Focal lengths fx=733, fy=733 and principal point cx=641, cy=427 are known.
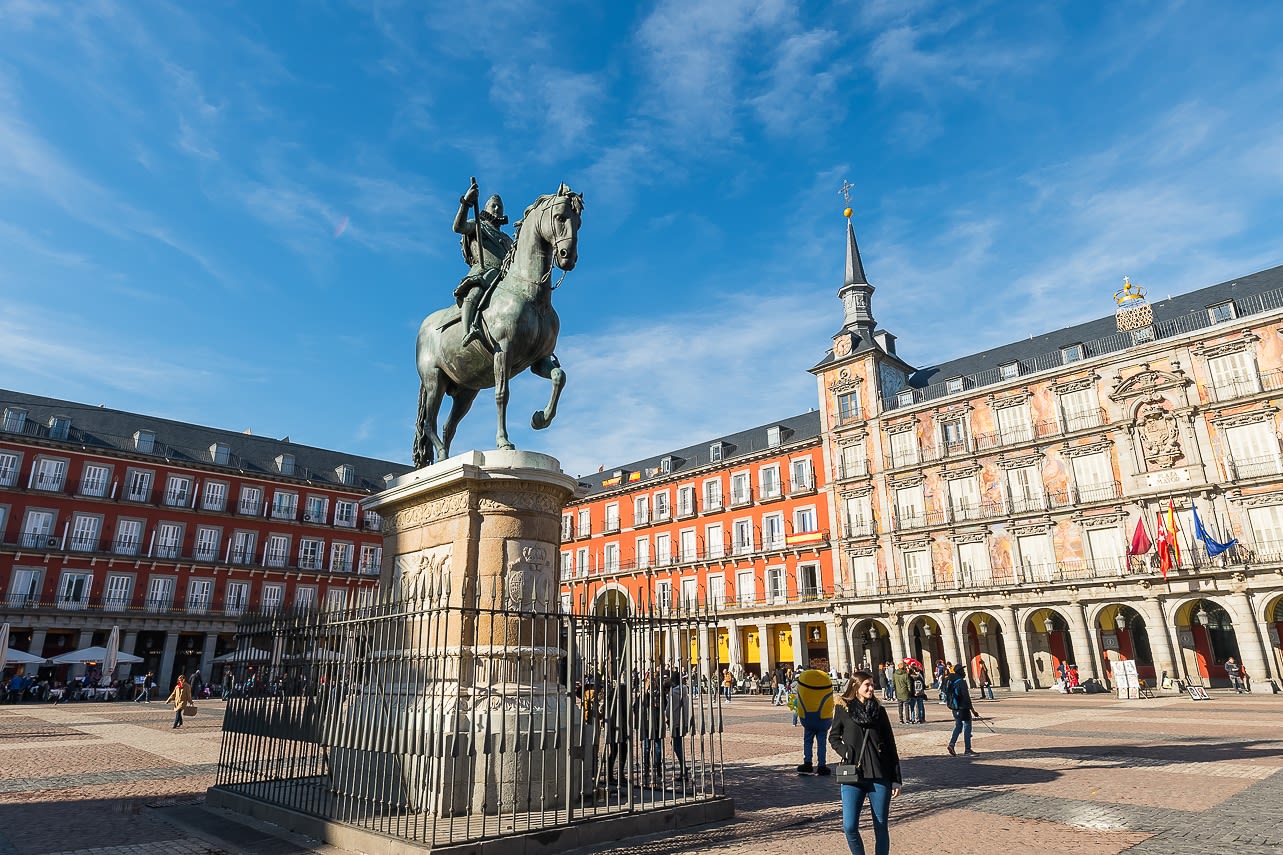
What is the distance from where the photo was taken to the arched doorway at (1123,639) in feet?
104

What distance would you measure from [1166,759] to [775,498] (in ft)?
108

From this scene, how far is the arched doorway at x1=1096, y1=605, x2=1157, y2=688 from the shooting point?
31719mm

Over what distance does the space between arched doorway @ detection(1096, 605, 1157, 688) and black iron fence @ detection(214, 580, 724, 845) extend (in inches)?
1247

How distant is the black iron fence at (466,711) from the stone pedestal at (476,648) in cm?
2

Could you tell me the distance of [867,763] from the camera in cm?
509

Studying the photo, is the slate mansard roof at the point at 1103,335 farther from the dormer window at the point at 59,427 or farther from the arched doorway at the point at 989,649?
the dormer window at the point at 59,427

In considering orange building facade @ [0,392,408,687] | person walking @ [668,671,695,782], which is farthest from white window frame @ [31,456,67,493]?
person walking @ [668,671,695,782]

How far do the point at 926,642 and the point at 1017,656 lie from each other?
5.03 metres

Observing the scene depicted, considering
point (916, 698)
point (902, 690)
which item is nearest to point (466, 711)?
point (902, 690)

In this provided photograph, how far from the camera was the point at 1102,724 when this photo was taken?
54.5 ft

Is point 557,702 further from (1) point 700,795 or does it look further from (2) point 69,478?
(2) point 69,478

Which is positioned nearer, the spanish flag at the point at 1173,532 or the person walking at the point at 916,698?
the person walking at the point at 916,698

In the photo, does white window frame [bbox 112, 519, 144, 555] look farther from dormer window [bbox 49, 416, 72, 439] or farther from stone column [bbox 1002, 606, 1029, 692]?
stone column [bbox 1002, 606, 1029, 692]

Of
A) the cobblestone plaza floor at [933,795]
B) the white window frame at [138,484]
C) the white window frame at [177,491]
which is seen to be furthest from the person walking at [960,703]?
the white window frame at [138,484]
